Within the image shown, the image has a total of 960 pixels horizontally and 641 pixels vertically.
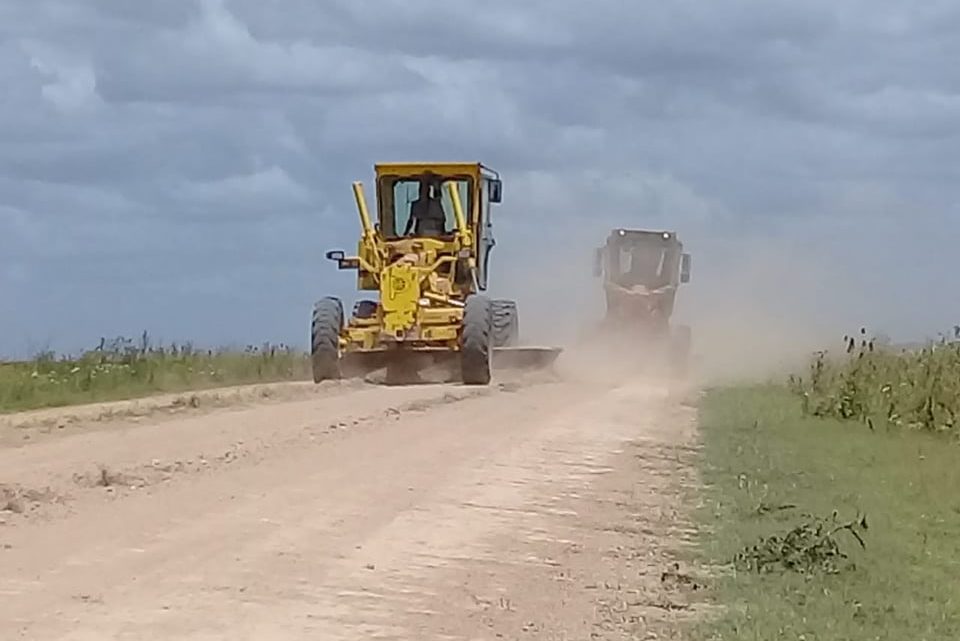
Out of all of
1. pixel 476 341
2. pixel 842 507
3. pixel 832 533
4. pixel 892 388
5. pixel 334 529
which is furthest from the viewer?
pixel 476 341

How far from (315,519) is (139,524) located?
1.24 meters

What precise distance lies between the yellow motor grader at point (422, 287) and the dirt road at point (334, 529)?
8407 millimetres

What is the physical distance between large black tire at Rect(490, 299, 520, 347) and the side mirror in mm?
1896

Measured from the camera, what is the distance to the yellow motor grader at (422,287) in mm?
28938

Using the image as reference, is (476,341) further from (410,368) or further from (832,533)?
(832,533)

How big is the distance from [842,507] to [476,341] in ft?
45.7

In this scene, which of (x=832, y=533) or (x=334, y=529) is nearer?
(x=334, y=529)

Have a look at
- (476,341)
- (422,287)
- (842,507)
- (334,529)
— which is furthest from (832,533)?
(422,287)

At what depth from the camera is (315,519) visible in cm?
1200

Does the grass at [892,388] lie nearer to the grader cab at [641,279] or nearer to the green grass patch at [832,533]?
the green grass patch at [832,533]

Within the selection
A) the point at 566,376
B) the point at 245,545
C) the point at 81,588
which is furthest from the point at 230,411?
the point at 566,376

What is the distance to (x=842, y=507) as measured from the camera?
14.6m

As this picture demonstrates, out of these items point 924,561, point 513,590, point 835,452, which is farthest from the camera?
point 835,452

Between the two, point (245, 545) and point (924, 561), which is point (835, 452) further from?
point (245, 545)
